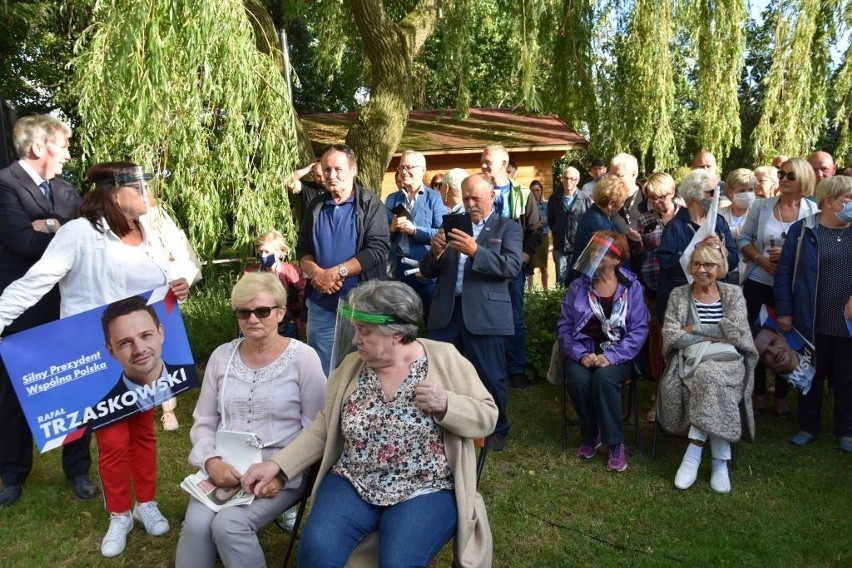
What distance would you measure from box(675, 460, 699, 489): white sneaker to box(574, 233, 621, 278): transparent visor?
51.6 inches

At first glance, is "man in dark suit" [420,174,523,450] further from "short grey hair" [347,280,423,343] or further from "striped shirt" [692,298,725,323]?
"short grey hair" [347,280,423,343]

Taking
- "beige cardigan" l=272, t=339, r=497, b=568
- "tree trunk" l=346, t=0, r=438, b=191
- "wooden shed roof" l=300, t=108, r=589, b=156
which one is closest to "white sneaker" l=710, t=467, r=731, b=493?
"beige cardigan" l=272, t=339, r=497, b=568

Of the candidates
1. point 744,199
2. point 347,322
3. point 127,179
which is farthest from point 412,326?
point 744,199

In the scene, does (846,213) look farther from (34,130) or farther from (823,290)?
(34,130)

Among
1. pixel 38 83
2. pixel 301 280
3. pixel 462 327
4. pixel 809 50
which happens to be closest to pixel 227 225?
pixel 301 280

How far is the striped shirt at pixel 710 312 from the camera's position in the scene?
4.70 metres

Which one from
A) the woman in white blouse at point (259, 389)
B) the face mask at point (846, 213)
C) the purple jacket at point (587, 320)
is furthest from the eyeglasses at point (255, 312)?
the face mask at point (846, 213)

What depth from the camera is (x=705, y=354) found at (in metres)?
4.57

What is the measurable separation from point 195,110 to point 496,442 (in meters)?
3.46

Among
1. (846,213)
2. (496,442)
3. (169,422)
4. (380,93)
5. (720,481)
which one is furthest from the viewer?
(380,93)

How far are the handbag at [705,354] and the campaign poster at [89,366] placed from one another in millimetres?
3119

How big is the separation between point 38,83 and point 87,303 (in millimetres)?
13317

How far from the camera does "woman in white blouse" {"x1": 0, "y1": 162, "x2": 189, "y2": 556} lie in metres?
3.76

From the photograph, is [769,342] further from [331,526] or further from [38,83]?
[38,83]
